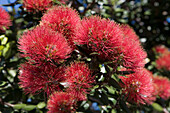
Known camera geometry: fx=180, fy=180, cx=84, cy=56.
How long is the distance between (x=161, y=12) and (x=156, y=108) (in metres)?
1.30

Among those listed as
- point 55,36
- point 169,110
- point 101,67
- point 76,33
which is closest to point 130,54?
point 101,67

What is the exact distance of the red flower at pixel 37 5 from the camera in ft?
4.13

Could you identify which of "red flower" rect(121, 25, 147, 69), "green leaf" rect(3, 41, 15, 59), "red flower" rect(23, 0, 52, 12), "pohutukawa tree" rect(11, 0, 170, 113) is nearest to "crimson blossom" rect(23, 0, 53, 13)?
"red flower" rect(23, 0, 52, 12)

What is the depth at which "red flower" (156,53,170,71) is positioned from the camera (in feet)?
6.85

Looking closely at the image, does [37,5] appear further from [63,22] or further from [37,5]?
[63,22]

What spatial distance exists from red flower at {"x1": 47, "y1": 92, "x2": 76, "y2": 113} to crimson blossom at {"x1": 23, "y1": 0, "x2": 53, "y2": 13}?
2.11 feet

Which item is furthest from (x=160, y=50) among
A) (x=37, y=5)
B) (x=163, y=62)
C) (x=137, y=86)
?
(x=37, y=5)

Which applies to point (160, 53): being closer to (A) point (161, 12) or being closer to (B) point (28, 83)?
(A) point (161, 12)

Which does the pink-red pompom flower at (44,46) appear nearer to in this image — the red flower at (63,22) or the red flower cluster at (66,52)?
the red flower cluster at (66,52)

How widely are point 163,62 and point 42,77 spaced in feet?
5.27

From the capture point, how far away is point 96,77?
1.08m

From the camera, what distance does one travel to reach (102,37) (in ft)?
3.18

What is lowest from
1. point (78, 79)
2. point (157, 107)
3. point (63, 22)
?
point (157, 107)

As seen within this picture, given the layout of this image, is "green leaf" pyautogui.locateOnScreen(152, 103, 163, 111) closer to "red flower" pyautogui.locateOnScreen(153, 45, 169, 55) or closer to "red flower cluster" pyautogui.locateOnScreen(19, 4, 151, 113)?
"red flower" pyautogui.locateOnScreen(153, 45, 169, 55)
